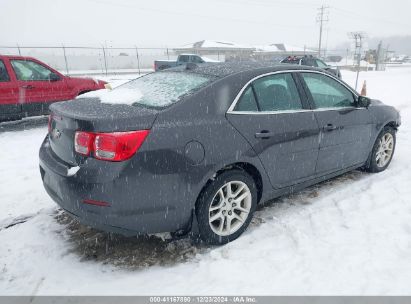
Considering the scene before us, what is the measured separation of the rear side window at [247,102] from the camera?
3307 mm

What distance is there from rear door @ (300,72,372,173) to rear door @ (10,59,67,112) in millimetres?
6393

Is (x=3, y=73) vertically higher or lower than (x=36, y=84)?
higher

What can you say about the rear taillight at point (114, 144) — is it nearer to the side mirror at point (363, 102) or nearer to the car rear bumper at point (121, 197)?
the car rear bumper at point (121, 197)

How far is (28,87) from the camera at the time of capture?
7895 millimetres

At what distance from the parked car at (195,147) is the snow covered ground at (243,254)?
1.01ft

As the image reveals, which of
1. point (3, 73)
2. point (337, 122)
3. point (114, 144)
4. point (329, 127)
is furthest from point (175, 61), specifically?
point (114, 144)

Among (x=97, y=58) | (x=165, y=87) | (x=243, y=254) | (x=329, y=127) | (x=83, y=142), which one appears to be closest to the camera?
(x=83, y=142)

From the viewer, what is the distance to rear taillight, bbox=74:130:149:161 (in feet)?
8.70

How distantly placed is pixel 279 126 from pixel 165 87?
1.19 meters

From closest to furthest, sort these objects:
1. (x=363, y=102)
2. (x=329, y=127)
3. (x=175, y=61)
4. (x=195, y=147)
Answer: (x=195, y=147) → (x=329, y=127) → (x=363, y=102) → (x=175, y=61)

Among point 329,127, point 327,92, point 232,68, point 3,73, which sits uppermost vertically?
point 232,68

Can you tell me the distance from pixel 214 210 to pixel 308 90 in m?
1.76

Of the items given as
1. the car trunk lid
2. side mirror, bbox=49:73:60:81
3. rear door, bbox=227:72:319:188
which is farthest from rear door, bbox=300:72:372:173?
side mirror, bbox=49:73:60:81

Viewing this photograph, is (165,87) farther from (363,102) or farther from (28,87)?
(28,87)
